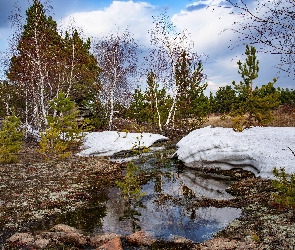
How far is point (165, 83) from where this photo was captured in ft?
102

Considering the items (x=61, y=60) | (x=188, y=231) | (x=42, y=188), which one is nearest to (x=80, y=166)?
(x=42, y=188)

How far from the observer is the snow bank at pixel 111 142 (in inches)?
794

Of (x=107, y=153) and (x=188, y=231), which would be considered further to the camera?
(x=107, y=153)

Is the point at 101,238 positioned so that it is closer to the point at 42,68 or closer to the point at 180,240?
the point at 180,240

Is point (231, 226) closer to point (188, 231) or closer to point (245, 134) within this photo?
point (188, 231)

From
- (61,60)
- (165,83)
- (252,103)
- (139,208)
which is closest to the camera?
(139,208)

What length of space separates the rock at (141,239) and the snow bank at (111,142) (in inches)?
454

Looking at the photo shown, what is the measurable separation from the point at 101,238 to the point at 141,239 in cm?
95

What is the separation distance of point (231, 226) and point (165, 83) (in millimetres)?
24884

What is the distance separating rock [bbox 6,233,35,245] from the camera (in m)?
6.44

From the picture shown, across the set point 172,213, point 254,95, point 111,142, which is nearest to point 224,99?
point 254,95

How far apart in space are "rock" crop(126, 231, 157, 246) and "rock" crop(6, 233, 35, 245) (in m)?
2.22

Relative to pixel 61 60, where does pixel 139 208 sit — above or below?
below

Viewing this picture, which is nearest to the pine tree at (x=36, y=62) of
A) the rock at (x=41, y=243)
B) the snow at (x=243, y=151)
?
the snow at (x=243, y=151)
